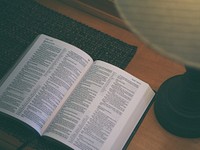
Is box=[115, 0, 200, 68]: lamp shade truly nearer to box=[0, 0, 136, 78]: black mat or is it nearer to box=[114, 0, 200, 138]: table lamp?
box=[114, 0, 200, 138]: table lamp

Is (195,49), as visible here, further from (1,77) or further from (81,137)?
(1,77)

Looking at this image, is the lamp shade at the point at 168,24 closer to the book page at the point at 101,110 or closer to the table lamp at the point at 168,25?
the table lamp at the point at 168,25

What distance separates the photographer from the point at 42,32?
1.09 metres

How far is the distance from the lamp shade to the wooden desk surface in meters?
0.34

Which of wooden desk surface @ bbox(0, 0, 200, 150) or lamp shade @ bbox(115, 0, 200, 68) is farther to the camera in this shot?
wooden desk surface @ bbox(0, 0, 200, 150)

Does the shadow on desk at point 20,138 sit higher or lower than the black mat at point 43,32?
lower

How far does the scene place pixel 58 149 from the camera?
891 mm

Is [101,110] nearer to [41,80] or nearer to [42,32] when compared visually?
[41,80]

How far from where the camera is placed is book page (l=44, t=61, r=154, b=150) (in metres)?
0.86

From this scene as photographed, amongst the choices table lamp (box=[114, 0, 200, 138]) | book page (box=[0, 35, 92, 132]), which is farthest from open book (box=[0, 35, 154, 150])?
table lamp (box=[114, 0, 200, 138])

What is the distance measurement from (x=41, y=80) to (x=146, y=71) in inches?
11.7

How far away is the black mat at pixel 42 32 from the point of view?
1034 millimetres

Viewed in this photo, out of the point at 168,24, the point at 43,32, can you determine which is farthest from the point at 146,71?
the point at 168,24

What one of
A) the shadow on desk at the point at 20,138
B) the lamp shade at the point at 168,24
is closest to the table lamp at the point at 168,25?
the lamp shade at the point at 168,24
